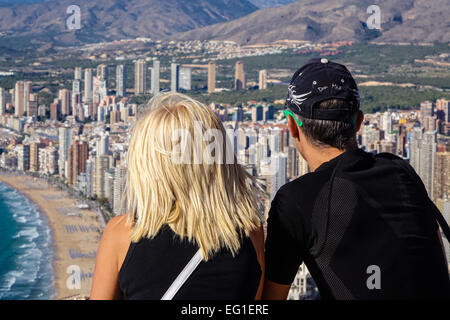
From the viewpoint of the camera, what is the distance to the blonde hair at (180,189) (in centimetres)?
65

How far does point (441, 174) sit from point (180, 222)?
9417 millimetres

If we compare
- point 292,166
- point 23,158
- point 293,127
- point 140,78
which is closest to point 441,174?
point 292,166

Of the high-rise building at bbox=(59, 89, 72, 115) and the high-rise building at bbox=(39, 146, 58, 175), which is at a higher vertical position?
the high-rise building at bbox=(59, 89, 72, 115)

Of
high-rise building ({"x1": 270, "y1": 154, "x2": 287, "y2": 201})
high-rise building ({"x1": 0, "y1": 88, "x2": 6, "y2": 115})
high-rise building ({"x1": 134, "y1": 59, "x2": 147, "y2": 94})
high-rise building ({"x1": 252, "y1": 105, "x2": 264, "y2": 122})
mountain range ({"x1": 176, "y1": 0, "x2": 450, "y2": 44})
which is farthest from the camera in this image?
mountain range ({"x1": 176, "y1": 0, "x2": 450, "y2": 44})

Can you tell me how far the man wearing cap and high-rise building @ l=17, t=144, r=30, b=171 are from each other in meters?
16.0

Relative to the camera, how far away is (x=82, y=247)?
9273 millimetres

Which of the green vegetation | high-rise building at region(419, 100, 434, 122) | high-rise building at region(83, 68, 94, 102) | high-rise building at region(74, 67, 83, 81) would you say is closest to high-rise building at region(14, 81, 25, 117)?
high-rise building at region(83, 68, 94, 102)

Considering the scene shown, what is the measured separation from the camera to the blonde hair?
0.65 m

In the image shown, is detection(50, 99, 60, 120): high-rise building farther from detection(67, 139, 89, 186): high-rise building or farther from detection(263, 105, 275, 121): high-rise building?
detection(263, 105, 275, 121): high-rise building

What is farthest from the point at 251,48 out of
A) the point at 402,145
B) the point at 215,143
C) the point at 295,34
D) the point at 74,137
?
the point at 215,143

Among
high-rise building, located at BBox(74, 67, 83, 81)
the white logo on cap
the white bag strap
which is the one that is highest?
high-rise building, located at BBox(74, 67, 83, 81)

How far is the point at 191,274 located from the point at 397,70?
24230 millimetres

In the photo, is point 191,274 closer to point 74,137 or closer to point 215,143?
point 215,143

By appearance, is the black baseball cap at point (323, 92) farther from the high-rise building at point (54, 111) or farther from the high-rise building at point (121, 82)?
the high-rise building at point (121, 82)
